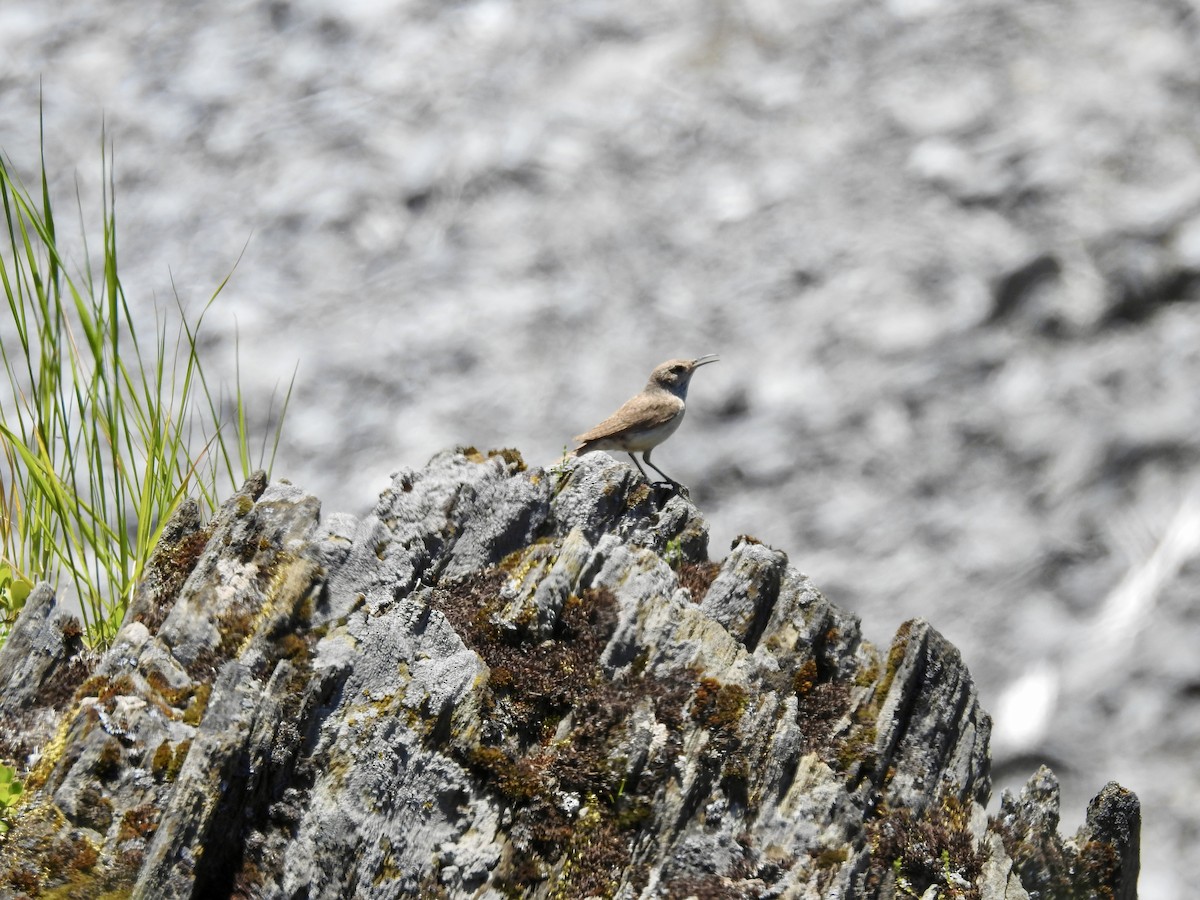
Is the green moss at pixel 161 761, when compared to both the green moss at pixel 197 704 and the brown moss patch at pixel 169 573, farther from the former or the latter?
the brown moss patch at pixel 169 573

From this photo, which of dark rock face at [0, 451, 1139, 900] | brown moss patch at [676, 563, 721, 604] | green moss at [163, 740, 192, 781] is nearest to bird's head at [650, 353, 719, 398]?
brown moss patch at [676, 563, 721, 604]

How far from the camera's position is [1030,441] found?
1225cm

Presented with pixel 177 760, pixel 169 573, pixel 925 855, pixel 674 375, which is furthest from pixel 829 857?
pixel 674 375

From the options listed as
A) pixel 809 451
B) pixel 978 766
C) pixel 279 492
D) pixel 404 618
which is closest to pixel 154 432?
pixel 279 492

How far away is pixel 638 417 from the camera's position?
8859 mm

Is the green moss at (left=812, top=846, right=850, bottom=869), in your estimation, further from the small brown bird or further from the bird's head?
the bird's head

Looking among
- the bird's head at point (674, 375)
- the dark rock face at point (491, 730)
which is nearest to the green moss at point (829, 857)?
the dark rock face at point (491, 730)

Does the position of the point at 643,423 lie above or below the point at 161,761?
above

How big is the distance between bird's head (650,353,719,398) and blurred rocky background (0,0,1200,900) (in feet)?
7.60

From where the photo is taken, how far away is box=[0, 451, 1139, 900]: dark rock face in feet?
15.2

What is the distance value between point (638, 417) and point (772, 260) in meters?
5.04

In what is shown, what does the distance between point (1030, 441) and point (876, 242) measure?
8.75 feet

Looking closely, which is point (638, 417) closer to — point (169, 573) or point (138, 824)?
point (169, 573)

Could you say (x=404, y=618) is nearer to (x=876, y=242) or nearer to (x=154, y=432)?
(x=154, y=432)
